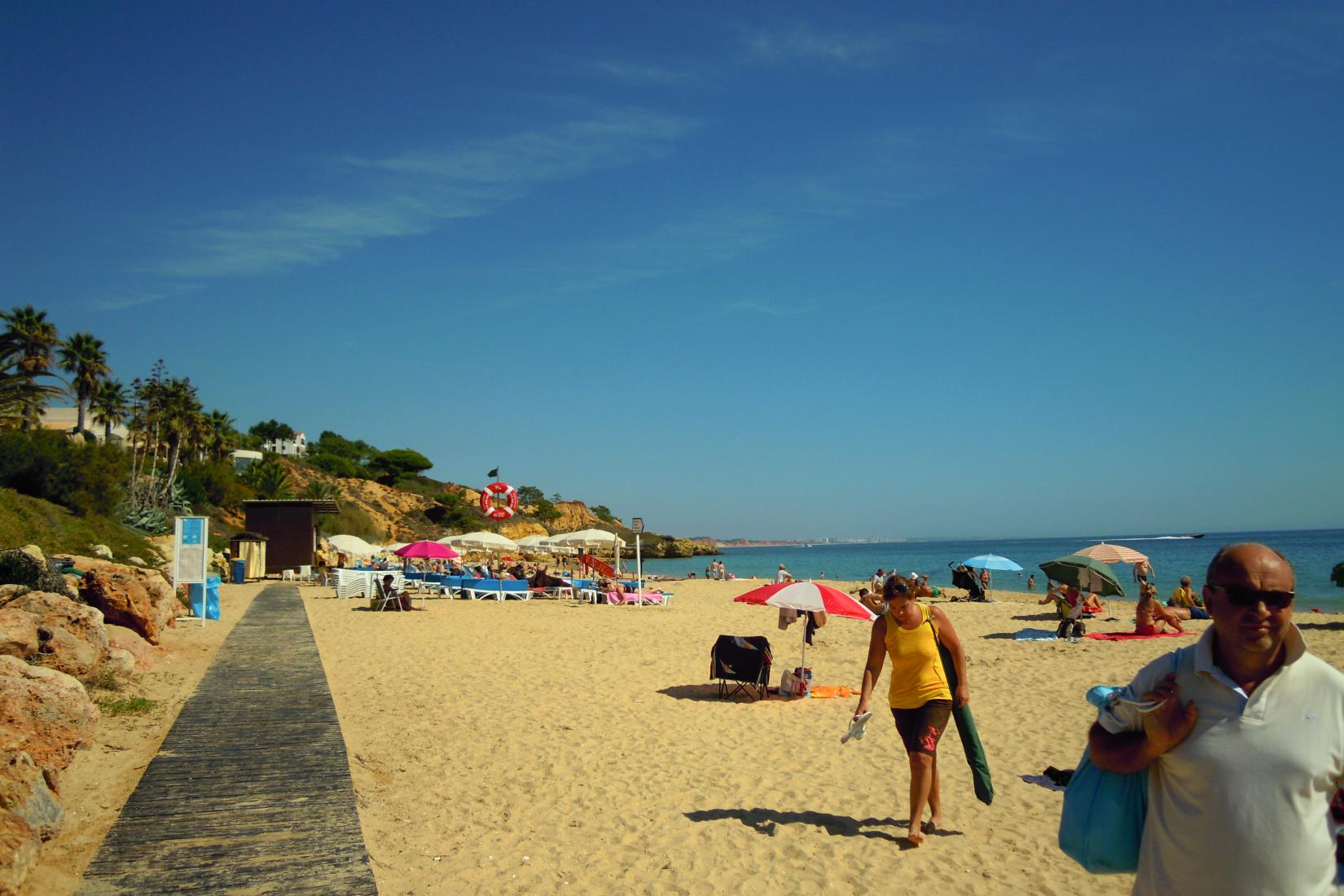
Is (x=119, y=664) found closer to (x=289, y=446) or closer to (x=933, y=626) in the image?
(x=933, y=626)

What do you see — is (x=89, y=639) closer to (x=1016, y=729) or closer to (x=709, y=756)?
(x=709, y=756)

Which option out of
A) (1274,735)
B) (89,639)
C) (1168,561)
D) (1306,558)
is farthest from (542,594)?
(1306,558)

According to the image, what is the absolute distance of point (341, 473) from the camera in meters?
74.2

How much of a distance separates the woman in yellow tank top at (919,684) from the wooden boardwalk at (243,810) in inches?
114

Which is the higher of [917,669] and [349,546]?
[917,669]

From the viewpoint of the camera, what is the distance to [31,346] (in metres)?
28.1

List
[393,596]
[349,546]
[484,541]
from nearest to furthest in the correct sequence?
[393,596], [484,541], [349,546]

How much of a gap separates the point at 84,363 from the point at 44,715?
38.3 m

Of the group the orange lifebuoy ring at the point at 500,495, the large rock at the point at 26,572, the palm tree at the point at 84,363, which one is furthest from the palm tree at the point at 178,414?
the large rock at the point at 26,572

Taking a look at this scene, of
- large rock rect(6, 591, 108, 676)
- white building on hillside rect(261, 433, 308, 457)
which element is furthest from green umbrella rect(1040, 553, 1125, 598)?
white building on hillside rect(261, 433, 308, 457)

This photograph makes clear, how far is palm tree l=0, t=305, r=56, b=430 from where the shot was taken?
24.9 meters

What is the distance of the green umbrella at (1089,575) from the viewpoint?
1712cm

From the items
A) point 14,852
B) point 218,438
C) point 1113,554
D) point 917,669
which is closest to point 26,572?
point 14,852

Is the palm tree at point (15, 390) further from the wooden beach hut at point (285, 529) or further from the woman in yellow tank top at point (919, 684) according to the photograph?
the woman in yellow tank top at point (919, 684)
